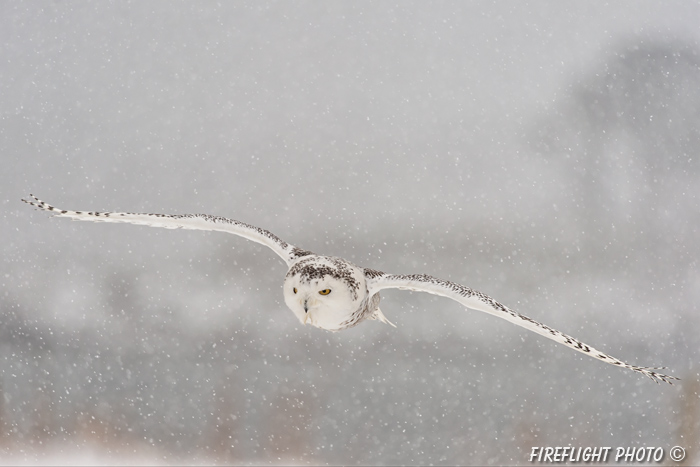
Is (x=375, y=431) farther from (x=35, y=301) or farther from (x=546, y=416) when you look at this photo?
(x=35, y=301)

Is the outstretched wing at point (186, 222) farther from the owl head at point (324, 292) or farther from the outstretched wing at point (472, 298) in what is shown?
the outstretched wing at point (472, 298)

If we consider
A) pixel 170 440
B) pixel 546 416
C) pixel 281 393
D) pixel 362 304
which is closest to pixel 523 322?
pixel 362 304

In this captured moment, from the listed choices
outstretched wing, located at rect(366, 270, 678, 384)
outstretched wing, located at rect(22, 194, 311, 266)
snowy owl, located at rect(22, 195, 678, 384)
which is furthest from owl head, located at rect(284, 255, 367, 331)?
outstretched wing, located at rect(22, 194, 311, 266)

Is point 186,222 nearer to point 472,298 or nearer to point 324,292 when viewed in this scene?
point 324,292

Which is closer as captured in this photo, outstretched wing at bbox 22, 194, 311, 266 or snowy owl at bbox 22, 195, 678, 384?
snowy owl at bbox 22, 195, 678, 384

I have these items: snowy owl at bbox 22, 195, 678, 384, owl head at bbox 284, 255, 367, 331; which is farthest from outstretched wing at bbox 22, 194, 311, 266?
owl head at bbox 284, 255, 367, 331

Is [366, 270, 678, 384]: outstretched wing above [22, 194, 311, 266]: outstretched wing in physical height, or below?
below

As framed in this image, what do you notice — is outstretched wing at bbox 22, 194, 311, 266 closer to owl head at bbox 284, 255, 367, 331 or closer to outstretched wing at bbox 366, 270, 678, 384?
owl head at bbox 284, 255, 367, 331

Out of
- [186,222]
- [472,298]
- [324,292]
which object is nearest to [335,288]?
[324,292]
